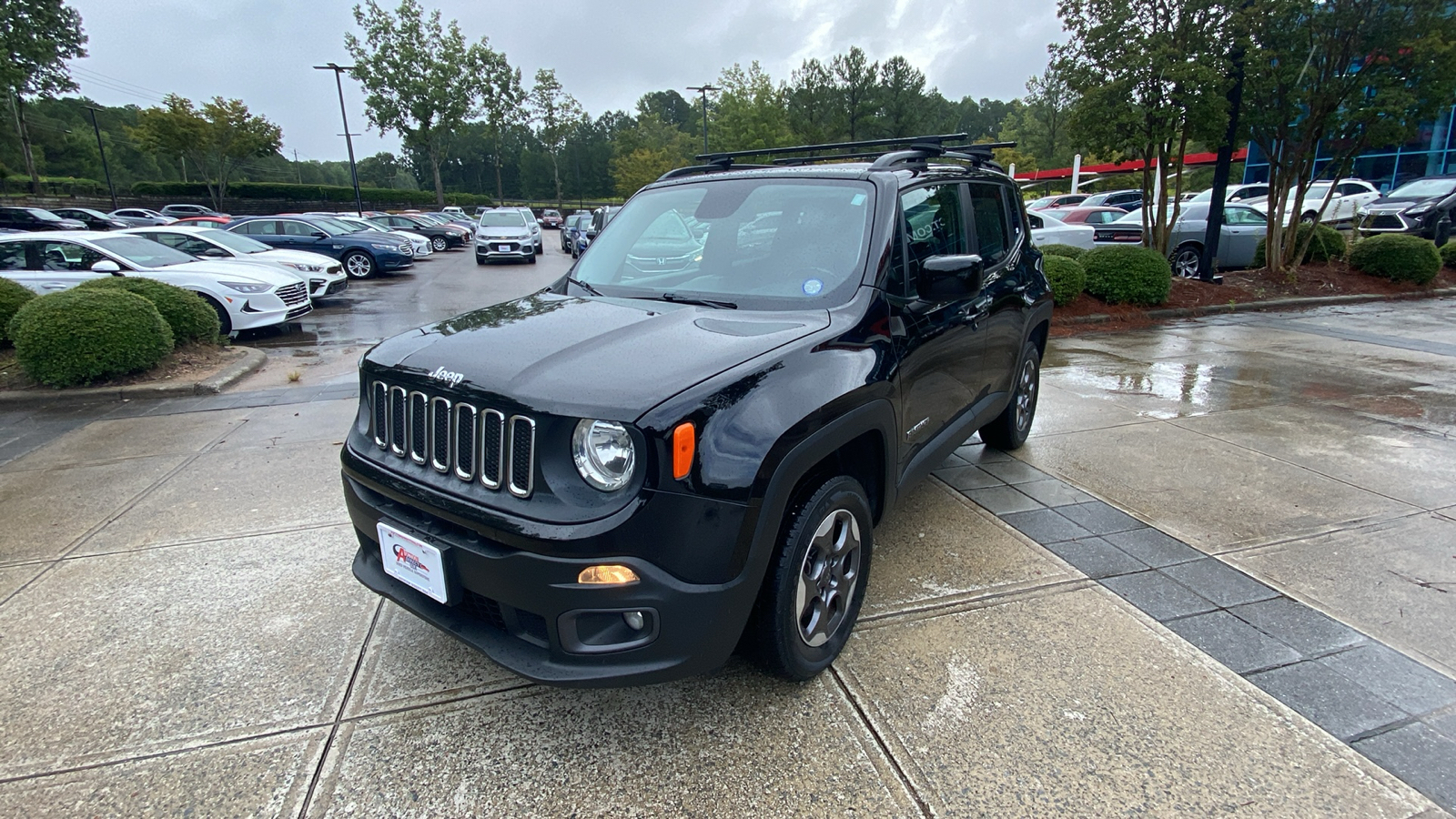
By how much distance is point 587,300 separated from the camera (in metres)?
3.02

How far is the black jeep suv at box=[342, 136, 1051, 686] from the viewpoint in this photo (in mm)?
1947

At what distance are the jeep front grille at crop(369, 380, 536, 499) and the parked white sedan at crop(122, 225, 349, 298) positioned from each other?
10.6m

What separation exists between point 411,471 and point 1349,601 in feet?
12.2

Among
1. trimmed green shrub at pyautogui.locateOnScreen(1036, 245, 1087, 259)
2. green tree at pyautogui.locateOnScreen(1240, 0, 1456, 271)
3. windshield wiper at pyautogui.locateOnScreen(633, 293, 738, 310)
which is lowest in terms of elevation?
trimmed green shrub at pyautogui.locateOnScreen(1036, 245, 1087, 259)

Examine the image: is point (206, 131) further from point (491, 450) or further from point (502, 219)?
point (491, 450)

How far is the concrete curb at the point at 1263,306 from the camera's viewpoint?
998cm

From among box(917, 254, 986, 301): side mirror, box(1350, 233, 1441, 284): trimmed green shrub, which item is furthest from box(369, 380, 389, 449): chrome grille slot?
box(1350, 233, 1441, 284): trimmed green shrub

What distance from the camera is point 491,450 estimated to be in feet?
6.87

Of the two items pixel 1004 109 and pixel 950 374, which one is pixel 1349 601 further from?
pixel 1004 109

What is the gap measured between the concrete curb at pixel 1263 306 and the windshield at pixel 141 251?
1228 cm

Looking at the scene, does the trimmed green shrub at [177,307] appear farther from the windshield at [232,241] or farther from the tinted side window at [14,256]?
the windshield at [232,241]

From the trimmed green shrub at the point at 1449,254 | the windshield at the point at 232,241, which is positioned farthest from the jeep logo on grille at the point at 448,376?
the trimmed green shrub at the point at 1449,254

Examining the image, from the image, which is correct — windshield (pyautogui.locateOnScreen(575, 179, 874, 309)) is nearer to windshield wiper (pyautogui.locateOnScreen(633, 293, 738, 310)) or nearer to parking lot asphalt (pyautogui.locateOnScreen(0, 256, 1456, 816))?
windshield wiper (pyautogui.locateOnScreen(633, 293, 738, 310))

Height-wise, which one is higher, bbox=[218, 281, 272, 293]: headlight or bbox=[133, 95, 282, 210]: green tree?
bbox=[133, 95, 282, 210]: green tree
